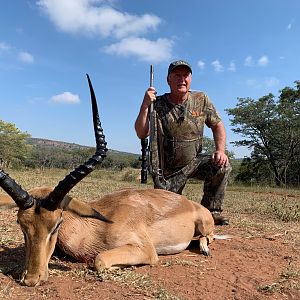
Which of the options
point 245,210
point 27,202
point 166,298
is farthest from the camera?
point 245,210

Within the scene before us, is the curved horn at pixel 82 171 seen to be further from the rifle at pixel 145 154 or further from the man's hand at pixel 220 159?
the man's hand at pixel 220 159

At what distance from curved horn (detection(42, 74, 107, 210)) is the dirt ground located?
78 cm

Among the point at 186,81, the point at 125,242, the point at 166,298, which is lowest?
the point at 166,298

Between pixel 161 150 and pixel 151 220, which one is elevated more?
pixel 161 150

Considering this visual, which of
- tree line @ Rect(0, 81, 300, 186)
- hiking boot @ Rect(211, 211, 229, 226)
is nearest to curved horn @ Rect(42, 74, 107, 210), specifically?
hiking boot @ Rect(211, 211, 229, 226)

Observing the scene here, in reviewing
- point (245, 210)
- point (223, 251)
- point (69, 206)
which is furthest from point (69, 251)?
point (245, 210)

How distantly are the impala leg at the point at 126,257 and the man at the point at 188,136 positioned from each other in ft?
9.66

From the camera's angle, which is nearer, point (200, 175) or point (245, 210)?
point (200, 175)

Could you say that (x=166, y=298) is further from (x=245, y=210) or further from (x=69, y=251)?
(x=245, y=210)

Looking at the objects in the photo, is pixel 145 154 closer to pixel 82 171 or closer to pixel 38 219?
pixel 82 171

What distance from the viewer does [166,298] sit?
3.58 metres

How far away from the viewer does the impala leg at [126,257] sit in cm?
414

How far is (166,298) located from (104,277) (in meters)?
0.72

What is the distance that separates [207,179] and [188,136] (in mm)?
903
